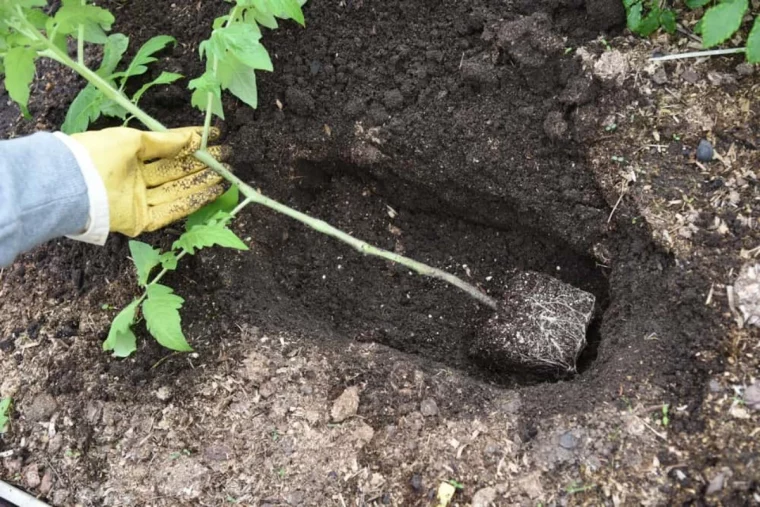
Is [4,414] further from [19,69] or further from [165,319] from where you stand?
[19,69]

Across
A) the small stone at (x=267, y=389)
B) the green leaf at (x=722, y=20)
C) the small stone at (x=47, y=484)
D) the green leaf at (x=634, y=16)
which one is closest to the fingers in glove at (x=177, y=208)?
the small stone at (x=267, y=389)

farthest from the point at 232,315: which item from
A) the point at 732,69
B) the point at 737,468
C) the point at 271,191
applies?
the point at 732,69

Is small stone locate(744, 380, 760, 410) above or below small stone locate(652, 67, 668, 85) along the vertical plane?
below

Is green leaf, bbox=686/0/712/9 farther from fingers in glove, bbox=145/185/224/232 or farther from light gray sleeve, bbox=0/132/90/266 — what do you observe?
light gray sleeve, bbox=0/132/90/266

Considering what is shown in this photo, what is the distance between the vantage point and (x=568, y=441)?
1.71 m

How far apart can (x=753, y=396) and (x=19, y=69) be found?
2.09m

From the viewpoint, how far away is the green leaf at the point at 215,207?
1985 mm

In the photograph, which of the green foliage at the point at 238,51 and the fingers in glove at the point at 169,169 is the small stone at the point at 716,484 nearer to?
the green foliage at the point at 238,51

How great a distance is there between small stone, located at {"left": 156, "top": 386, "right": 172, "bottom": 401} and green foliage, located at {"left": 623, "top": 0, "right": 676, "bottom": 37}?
1831mm

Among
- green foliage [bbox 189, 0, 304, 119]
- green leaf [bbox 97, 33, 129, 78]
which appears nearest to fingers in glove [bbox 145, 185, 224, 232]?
green foliage [bbox 189, 0, 304, 119]

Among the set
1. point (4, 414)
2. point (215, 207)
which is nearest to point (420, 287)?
point (215, 207)

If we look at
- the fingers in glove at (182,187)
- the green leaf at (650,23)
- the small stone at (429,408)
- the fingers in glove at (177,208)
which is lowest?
the small stone at (429,408)

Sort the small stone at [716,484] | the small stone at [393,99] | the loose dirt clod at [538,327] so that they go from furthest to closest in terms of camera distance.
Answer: the small stone at [393,99] < the loose dirt clod at [538,327] < the small stone at [716,484]

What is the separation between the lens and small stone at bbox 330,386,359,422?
1868 millimetres
